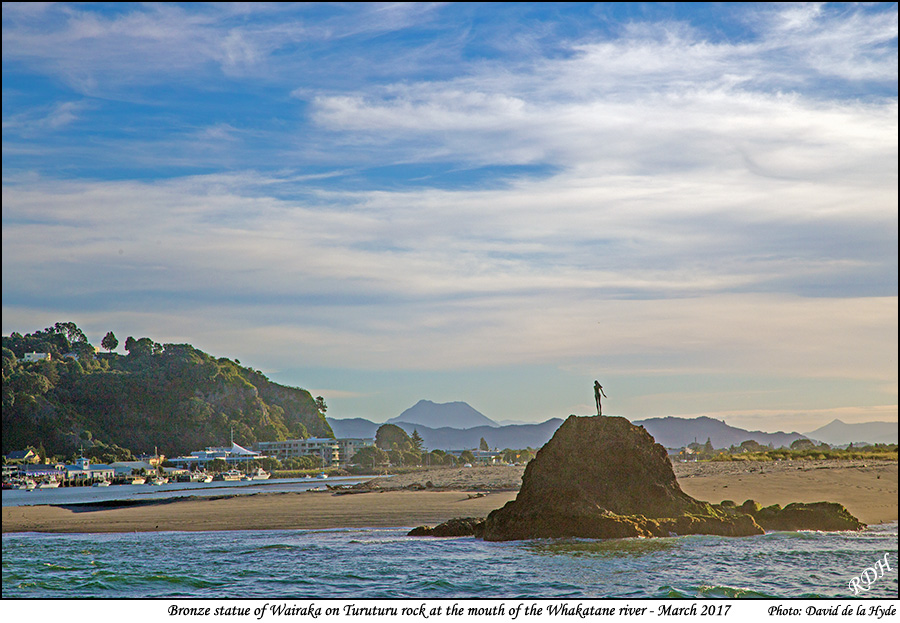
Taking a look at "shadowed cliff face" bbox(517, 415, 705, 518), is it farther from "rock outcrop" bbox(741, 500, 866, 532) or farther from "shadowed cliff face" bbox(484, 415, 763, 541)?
"rock outcrop" bbox(741, 500, 866, 532)

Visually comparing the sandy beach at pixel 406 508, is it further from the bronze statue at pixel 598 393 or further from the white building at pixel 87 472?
the white building at pixel 87 472

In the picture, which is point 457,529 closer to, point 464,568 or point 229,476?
point 464,568

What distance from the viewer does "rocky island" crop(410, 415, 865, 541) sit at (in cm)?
2439

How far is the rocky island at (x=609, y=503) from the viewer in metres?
24.4

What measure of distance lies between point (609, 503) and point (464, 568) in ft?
24.0

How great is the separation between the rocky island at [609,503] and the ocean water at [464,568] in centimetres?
78

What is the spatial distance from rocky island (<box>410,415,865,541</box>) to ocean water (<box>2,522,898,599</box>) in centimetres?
78

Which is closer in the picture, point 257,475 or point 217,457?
point 257,475

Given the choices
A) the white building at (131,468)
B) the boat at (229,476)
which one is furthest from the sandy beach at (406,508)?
the white building at (131,468)

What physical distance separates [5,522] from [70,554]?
21.4 metres

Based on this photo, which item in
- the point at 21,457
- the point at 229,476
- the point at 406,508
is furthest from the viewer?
the point at 21,457

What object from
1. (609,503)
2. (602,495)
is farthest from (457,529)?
(609,503)

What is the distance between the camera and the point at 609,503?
2534 centimetres
